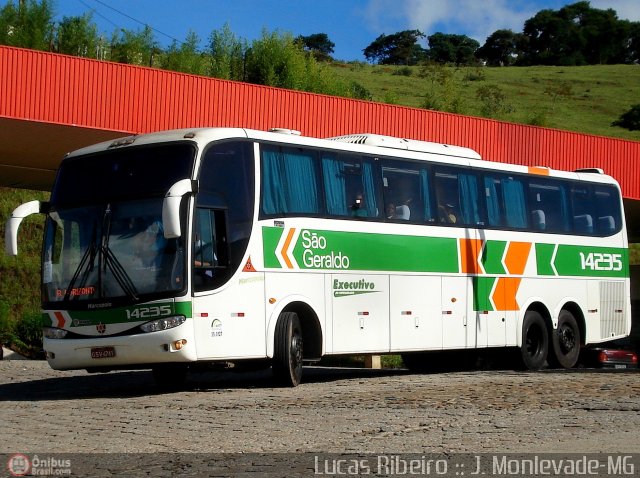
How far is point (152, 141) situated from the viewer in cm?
1580

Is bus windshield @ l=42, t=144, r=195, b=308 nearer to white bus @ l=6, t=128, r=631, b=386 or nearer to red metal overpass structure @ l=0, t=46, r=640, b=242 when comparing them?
white bus @ l=6, t=128, r=631, b=386

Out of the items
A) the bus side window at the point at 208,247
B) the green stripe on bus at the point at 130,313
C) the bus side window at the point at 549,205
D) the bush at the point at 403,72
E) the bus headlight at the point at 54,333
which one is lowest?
the bus headlight at the point at 54,333

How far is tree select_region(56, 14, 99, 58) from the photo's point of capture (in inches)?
2379

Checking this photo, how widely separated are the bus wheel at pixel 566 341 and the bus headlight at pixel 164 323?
9693 millimetres

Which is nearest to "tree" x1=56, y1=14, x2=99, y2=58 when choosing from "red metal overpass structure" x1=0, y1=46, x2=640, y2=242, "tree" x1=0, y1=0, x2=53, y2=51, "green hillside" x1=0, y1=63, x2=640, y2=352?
"tree" x1=0, y1=0, x2=53, y2=51

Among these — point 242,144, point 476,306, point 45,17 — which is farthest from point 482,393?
point 45,17

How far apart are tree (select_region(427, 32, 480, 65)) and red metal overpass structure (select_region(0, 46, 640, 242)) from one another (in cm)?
11208

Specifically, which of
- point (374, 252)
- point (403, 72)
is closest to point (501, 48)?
point (403, 72)

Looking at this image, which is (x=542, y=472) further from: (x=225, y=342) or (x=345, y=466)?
(x=225, y=342)

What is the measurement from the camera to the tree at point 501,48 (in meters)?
148

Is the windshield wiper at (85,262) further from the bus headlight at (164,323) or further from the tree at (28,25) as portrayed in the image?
the tree at (28,25)

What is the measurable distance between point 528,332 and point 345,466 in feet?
45.0

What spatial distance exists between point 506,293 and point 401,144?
3.52m

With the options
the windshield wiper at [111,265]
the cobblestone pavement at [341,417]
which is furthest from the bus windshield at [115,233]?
the cobblestone pavement at [341,417]
